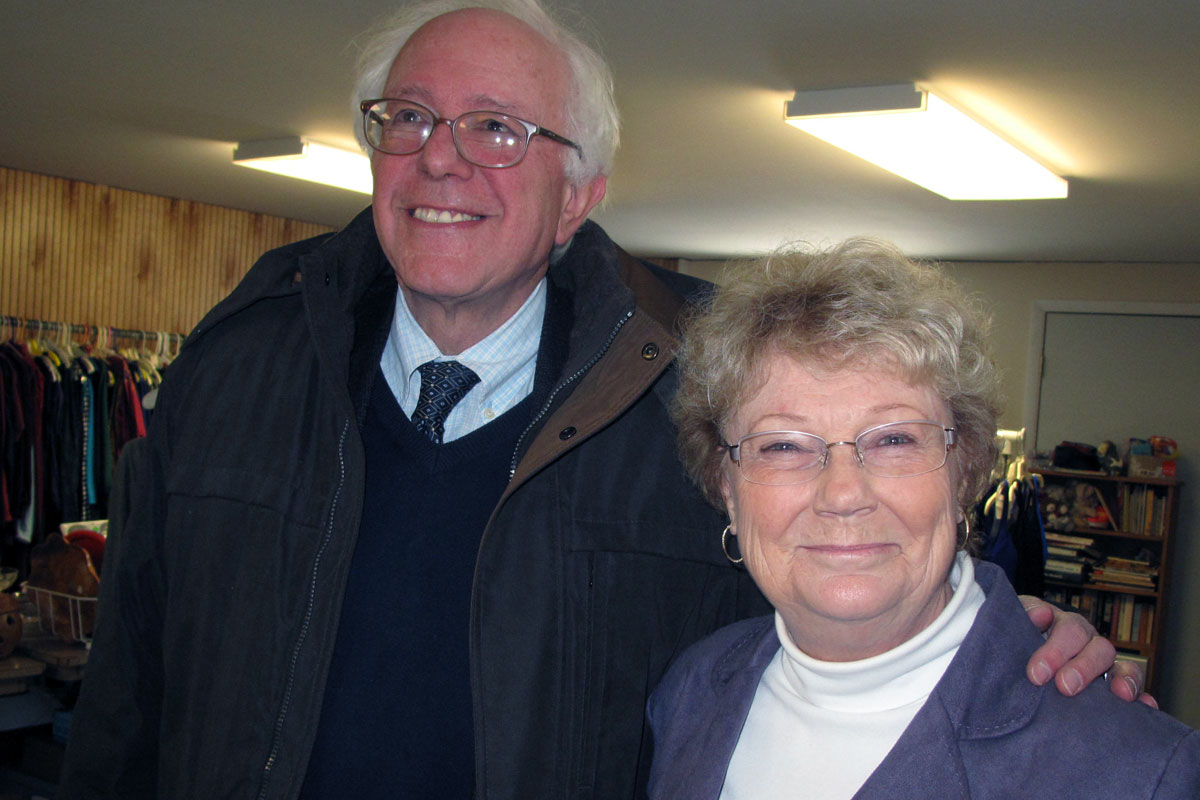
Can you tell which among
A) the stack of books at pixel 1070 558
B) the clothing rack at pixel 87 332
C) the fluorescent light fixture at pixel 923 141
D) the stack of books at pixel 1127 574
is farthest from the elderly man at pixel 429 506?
the stack of books at pixel 1127 574

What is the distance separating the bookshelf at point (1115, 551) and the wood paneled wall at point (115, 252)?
23.1 feet

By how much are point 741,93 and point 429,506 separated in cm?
314

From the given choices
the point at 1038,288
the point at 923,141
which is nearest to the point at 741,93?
the point at 923,141

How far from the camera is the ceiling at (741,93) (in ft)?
10.9

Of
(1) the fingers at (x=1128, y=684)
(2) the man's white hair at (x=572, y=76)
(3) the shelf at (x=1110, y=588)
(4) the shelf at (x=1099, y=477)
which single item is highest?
(2) the man's white hair at (x=572, y=76)

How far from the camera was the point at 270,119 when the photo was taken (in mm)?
5172

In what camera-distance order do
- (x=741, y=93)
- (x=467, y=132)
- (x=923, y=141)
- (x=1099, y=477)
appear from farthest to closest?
(x=1099, y=477), (x=923, y=141), (x=741, y=93), (x=467, y=132)

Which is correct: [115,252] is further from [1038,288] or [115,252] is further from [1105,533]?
[1105,533]

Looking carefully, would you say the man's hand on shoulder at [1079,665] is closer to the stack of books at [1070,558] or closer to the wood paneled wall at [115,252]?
the stack of books at [1070,558]

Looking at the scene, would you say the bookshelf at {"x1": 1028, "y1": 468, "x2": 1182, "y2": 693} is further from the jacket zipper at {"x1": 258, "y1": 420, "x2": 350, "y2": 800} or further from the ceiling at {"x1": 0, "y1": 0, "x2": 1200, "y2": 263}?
the jacket zipper at {"x1": 258, "y1": 420, "x2": 350, "y2": 800}

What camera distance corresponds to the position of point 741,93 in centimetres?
414

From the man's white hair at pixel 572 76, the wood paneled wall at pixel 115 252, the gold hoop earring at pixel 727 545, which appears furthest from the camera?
the wood paneled wall at pixel 115 252

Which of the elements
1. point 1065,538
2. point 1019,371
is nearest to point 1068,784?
point 1065,538

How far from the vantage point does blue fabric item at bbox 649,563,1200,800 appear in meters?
1.05
